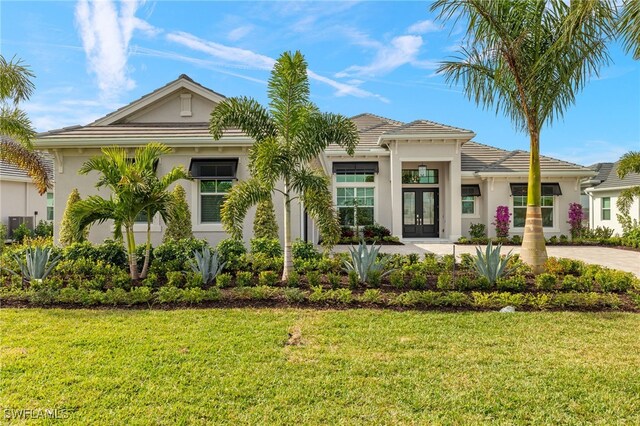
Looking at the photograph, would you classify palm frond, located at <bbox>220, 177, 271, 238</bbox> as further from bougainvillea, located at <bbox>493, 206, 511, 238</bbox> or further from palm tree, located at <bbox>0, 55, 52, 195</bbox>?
bougainvillea, located at <bbox>493, 206, 511, 238</bbox>

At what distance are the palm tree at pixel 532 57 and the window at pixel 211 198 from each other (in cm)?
720

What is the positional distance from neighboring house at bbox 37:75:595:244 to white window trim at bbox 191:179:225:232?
3cm

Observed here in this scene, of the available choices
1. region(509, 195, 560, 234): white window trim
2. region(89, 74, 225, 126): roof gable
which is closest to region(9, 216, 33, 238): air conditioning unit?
region(89, 74, 225, 126): roof gable

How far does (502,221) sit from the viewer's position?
1761cm

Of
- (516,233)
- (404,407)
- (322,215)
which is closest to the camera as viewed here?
(404,407)

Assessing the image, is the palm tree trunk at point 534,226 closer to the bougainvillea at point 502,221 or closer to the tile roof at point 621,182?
the bougainvillea at point 502,221

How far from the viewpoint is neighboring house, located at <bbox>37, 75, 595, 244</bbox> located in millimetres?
11078

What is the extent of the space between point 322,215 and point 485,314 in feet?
11.3

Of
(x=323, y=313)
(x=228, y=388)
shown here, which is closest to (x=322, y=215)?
(x=323, y=313)

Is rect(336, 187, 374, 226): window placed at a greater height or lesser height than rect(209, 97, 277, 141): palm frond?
lesser

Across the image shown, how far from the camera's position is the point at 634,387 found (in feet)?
11.2

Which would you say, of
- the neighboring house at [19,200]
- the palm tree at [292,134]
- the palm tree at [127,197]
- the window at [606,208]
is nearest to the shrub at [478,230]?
the window at [606,208]

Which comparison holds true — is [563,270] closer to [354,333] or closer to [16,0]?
[354,333]

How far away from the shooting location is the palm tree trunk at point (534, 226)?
820 cm
